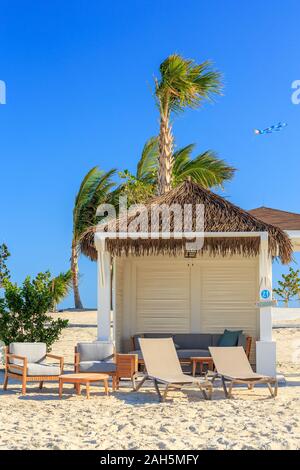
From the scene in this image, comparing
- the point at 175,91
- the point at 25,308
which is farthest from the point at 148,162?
the point at 25,308

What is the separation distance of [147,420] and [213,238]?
16.6 ft

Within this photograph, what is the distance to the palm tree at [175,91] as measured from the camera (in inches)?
768

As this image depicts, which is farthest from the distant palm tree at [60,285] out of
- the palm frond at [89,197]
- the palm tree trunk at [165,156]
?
the palm tree trunk at [165,156]

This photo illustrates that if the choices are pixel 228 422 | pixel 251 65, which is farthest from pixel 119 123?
pixel 228 422

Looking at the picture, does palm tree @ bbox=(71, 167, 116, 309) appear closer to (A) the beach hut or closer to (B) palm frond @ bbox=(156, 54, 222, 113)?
(B) palm frond @ bbox=(156, 54, 222, 113)

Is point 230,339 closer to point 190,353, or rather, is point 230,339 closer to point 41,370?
point 190,353

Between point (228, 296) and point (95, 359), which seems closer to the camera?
point (95, 359)

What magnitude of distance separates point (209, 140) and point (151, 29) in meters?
7.27

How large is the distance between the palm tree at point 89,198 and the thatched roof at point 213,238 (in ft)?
54.1

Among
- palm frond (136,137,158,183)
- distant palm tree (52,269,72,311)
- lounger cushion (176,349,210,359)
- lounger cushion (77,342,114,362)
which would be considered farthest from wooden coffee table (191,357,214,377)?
palm frond (136,137,158,183)

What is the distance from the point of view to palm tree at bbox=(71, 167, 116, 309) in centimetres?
2908

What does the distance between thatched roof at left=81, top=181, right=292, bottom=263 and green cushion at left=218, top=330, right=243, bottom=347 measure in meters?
1.56

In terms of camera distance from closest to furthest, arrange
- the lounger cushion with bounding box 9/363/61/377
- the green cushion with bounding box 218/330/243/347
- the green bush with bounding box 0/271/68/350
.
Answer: the lounger cushion with bounding box 9/363/61/377 → the green cushion with bounding box 218/330/243/347 → the green bush with bounding box 0/271/68/350

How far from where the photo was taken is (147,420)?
759 centimetres
